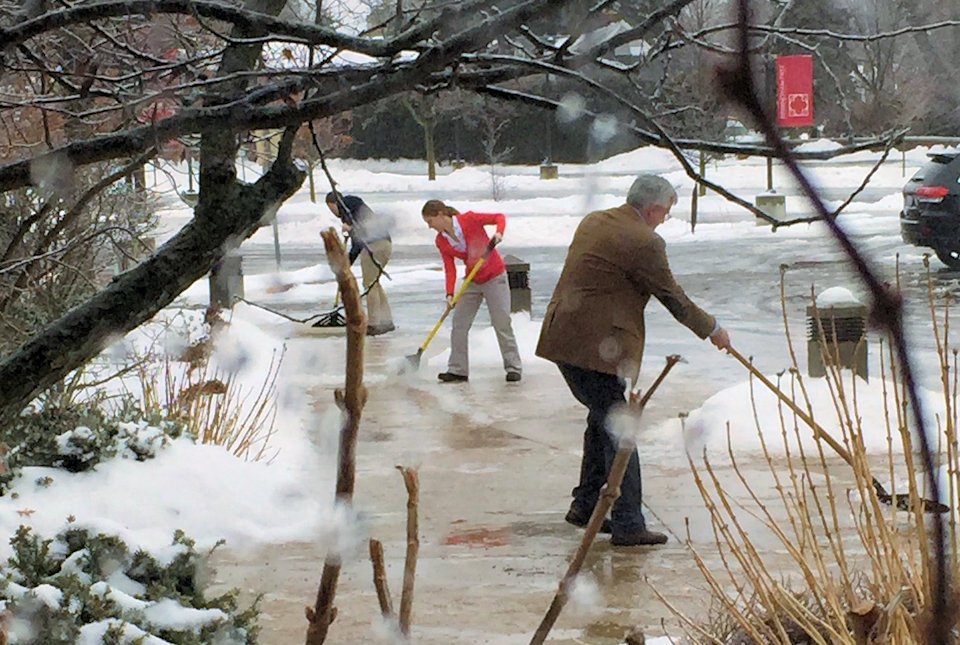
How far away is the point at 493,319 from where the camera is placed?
36.7 feet

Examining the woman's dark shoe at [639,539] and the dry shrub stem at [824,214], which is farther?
the woman's dark shoe at [639,539]

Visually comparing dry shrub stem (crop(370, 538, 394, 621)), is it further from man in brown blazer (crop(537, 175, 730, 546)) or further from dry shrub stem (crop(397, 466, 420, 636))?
man in brown blazer (crop(537, 175, 730, 546))

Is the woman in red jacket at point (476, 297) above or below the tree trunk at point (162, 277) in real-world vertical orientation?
below

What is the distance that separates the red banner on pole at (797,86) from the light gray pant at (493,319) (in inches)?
336

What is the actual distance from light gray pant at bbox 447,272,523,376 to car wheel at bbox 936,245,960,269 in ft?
13.9

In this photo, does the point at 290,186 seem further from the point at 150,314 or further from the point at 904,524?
the point at 904,524

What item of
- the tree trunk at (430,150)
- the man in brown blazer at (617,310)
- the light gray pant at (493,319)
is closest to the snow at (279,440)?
the man in brown blazer at (617,310)

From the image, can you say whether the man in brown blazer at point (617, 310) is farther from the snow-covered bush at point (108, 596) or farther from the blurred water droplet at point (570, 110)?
the blurred water droplet at point (570, 110)

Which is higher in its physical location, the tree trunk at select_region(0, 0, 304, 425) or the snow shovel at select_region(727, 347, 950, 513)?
the tree trunk at select_region(0, 0, 304, 425)

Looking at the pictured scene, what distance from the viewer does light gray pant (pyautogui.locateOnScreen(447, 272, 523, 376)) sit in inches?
435

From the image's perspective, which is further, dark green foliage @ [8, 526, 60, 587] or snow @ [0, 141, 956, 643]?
dark green foliage @ [8, 526, 60, 587]

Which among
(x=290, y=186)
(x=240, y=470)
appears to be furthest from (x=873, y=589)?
(x=240, y=470)

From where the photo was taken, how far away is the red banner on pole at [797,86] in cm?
204

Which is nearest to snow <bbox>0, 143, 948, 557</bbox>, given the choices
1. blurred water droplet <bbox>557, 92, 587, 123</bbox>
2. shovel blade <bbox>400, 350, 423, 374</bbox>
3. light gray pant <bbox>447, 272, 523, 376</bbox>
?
blurred water droplet <bbox>557, 92, 587, 123</bbox>
